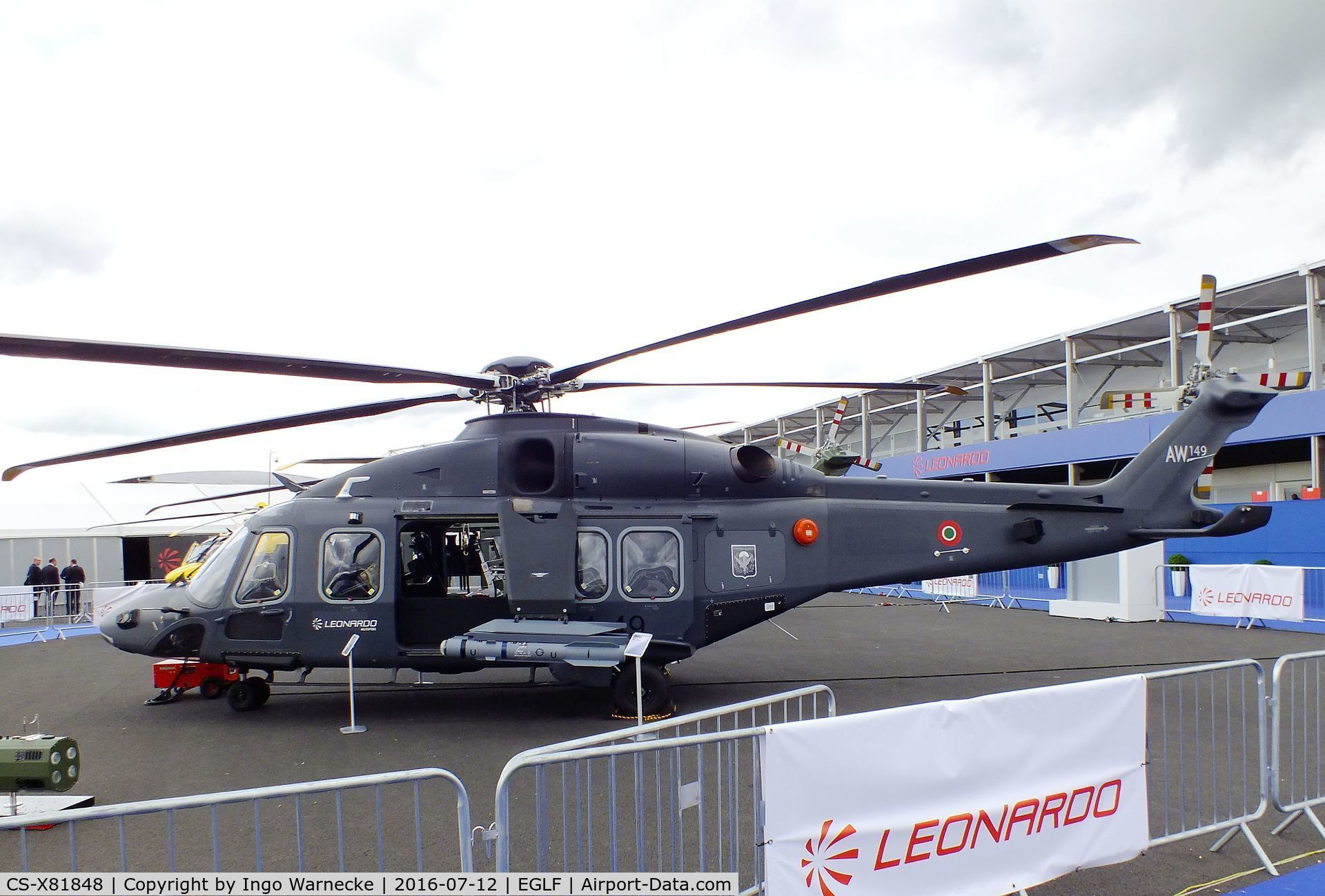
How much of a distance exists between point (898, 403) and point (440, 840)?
1327 inches

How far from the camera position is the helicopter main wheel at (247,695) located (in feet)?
29.6

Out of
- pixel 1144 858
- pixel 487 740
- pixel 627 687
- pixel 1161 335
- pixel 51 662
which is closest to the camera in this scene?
pixel 1144 858

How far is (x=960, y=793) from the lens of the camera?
362 centimetres

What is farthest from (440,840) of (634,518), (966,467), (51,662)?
(966,467)

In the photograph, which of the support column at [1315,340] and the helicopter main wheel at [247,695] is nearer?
the helicopter main wheel at [247,695]

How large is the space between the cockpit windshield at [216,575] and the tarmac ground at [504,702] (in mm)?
1375

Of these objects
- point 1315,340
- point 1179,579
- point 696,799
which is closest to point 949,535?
point 696,799

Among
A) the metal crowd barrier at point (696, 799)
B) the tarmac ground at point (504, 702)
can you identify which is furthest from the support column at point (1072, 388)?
the metal crowd barrier at point (696, 799)

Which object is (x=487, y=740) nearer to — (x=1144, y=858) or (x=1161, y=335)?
(x=1144, y=858)

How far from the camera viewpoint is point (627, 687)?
27.3ft

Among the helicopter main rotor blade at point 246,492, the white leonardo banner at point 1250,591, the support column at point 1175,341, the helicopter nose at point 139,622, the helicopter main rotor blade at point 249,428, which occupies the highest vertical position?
the support column at point 1175,341

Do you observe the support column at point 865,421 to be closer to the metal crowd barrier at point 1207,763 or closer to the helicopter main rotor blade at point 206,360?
the metal crowd barrier at point 1207,763

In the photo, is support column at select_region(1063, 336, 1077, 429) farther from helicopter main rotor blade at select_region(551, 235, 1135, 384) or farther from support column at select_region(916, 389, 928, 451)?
helicopter main rotor blade at select_region(551, 235, 1135, 384)

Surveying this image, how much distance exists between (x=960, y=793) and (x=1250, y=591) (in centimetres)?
1492
